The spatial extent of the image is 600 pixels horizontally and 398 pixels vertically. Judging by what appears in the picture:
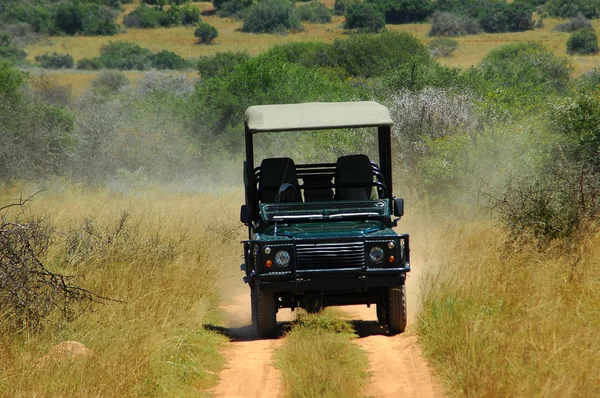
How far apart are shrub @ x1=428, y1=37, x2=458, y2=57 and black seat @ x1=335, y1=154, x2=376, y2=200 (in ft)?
124

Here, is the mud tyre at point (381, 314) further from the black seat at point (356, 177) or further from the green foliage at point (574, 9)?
the green foliage at point (574, 9)

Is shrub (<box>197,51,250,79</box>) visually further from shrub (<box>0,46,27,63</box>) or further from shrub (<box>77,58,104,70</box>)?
shrub (<box>0,46,27,63</box>)

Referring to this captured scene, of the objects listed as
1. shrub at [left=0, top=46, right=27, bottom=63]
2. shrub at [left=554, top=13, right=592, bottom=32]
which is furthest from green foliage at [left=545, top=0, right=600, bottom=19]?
shrub at [left=0, top=46, right=27, bottom=63]

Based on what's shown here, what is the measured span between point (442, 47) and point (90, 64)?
761 inches

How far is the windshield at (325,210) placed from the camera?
8.60m

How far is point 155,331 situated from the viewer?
716 centimetres

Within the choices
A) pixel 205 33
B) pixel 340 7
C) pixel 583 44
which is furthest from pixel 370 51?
pixel 340 7

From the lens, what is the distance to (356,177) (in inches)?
362

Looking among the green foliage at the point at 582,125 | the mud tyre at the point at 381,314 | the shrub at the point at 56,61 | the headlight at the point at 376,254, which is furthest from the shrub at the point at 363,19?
the headlight at the point at 376,254

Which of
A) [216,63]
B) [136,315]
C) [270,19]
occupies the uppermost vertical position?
[270,19]

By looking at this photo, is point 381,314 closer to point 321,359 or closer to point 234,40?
point 321,359

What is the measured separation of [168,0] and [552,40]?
32199 millimetres

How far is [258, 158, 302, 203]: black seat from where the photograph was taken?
9133mm

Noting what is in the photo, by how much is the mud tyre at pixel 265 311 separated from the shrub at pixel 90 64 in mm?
44078
